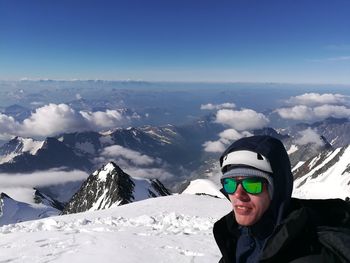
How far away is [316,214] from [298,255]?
0.48 metres

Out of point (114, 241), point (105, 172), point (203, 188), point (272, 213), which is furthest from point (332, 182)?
point (272, 213)

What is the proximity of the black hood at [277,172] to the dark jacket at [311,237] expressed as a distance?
0.14m

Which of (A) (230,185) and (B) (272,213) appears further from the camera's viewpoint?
(A) (230,185)

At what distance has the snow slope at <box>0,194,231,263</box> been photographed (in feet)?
42.3

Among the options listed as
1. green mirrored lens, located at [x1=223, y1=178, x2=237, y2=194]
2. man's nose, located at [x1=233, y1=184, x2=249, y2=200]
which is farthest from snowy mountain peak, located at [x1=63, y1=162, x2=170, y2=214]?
man's nose, located at [x1=233, y1=184, x2=249, y2=200]

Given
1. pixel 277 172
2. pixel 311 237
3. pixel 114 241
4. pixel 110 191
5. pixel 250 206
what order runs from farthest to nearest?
1. pixel 110 191
2. pixel 114 241
3. pixel 250 206
4. pixel 277 172
5. pixel 311 237

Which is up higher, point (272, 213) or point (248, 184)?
point (248, 184)

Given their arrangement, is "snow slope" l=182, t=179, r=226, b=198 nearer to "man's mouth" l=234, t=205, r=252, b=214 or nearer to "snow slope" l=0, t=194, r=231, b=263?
"snow slope" l=0, t=194, r=231, b=263

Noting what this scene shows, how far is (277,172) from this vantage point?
381 cm

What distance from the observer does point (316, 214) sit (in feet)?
11.9

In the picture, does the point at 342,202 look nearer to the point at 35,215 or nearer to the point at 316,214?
the point at 316,214

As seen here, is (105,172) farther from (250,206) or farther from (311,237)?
(311,237)

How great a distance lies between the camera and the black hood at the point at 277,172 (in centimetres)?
377

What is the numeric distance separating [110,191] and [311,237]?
334 ft
